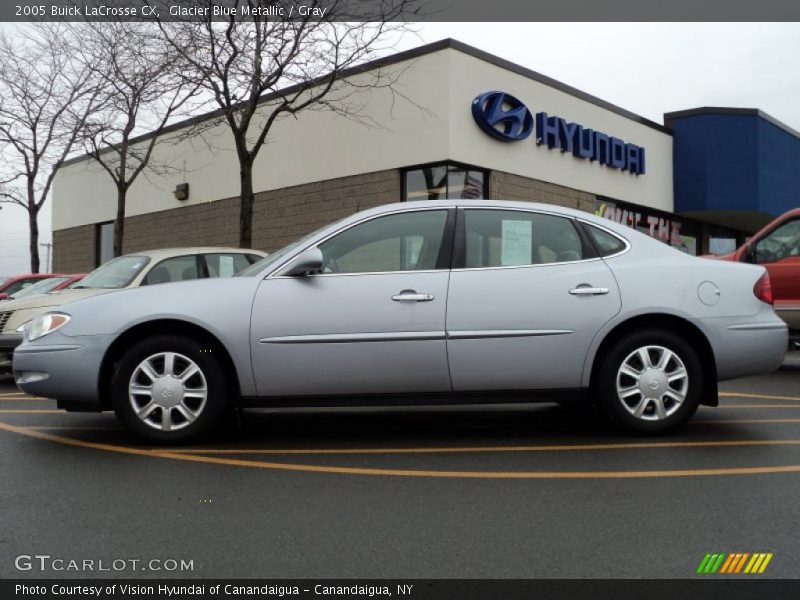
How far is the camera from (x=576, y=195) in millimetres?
20141

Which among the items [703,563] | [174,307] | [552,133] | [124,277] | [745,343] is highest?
[552,133]

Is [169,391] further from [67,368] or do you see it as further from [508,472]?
[508,472]

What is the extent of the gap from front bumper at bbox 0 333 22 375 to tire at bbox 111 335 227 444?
4.22m

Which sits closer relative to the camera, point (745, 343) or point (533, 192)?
point (745, 343)

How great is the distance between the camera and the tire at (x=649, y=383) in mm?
5254

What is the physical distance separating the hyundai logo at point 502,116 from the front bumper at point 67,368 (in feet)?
42.7

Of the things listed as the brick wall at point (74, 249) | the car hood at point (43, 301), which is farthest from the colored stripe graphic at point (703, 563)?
the brick wall at point (74, 249)

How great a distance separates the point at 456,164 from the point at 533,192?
2.55 metres

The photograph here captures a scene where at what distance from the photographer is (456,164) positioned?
55.4 feet

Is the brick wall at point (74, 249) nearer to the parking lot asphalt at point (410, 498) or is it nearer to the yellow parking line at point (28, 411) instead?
the yellow parking line at point (28, 411)

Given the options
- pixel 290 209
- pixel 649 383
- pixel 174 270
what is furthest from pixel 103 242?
pixel 649 383

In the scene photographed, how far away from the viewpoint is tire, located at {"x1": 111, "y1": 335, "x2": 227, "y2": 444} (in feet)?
16.7

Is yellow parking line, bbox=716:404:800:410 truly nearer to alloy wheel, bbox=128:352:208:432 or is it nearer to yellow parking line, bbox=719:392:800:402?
yellow parking line, bbox=719:392:800:402

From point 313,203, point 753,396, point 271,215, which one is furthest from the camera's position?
point 271,215
